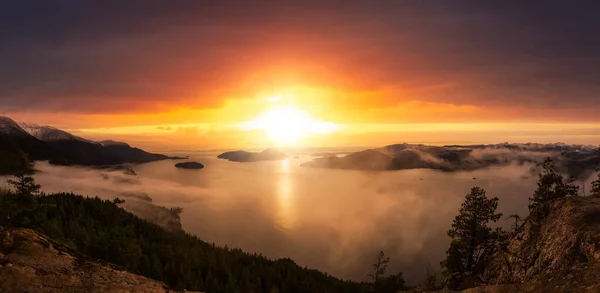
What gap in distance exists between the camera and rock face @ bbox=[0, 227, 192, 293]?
18.0 metres

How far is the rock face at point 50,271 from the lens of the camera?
18.0 metres

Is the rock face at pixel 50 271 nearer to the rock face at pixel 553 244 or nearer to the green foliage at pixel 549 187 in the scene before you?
the rock face at pixel 553 244

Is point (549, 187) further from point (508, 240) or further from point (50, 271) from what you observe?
point (50, 271)

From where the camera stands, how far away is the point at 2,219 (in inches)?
2899

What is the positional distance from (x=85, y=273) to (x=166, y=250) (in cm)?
20043

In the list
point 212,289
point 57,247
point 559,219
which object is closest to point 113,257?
point 212,289

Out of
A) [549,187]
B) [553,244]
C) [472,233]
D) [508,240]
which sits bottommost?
[472,233]

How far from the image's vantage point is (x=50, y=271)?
19.3m

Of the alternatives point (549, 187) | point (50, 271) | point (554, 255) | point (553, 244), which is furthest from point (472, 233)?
point (50, 271)

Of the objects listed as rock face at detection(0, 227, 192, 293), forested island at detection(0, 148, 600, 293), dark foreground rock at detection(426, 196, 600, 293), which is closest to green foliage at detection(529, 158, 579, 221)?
forested island at detection(0, 148, 600, 293)

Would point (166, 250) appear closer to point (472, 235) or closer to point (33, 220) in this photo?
point (33, 220)

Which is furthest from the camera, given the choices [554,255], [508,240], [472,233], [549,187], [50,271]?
[472,233]

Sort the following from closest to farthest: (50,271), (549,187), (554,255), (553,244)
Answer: (50,271) < (554,255) < (553,244) < (549,187)

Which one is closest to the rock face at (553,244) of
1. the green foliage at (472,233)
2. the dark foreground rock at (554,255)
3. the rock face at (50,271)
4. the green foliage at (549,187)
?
the dark foreground rock at (554,255)
